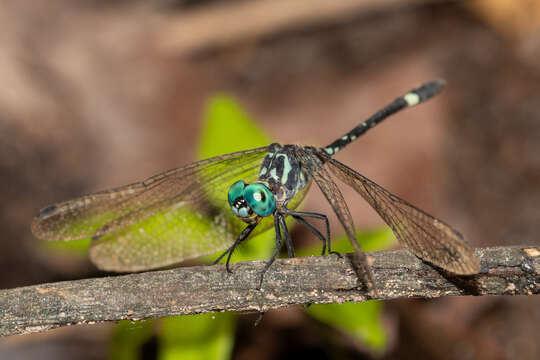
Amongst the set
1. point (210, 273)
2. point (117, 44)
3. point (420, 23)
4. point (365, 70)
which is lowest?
point (210, 273)

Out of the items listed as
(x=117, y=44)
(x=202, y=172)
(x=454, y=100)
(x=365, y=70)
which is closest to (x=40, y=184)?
(x=117, y=44)

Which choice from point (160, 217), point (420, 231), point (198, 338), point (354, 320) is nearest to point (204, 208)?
point (160, 217)

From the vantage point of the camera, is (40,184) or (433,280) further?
(40,184)

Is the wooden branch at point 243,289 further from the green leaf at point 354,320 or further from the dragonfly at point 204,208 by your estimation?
the green leaf at point 354,320

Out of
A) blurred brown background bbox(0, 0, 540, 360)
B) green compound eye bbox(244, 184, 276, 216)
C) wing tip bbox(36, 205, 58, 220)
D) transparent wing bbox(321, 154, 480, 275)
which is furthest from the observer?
blurred brown background bbox(0, 0, 540, 360)

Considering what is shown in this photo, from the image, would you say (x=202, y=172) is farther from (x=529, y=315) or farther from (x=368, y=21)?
(x=368, y=21)

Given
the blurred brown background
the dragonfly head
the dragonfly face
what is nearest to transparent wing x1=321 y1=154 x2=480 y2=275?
the dragonfly face

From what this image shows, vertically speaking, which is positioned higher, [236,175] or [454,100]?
[454,100]

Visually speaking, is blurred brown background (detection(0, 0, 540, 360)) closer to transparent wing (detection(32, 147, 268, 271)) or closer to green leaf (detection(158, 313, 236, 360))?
green leaf (detection(158, 313, 236, 360))
